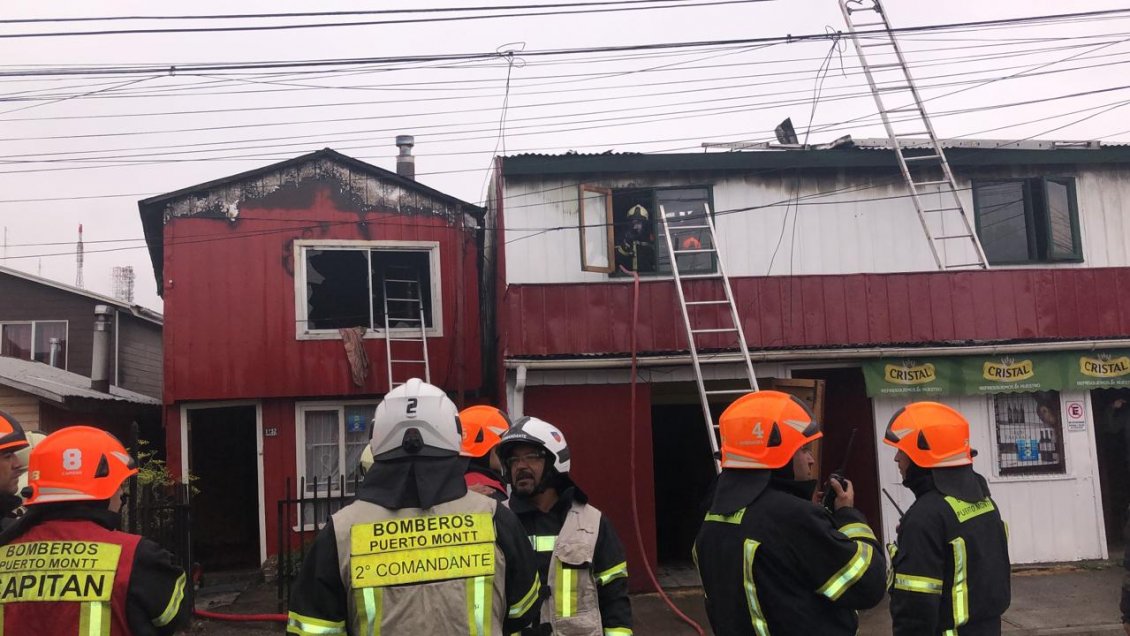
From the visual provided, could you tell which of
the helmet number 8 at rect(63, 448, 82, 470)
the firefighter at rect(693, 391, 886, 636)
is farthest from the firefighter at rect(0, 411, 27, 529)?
the firefighter at rect(693, 391, 886, 636)

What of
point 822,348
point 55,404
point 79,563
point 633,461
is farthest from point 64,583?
point 55,404

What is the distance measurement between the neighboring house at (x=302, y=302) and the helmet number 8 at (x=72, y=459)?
29.3 ft

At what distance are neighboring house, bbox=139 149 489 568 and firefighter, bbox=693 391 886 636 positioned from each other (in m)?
9.43

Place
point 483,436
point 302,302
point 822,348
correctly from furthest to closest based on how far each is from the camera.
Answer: point 302,302 → point 822,348 → point 483,436

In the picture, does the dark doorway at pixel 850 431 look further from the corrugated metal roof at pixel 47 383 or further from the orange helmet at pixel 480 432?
the corrugated metal roof at pixel 47 383

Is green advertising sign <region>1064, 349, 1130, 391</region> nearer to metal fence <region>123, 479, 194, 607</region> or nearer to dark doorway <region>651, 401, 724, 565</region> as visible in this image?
dark doorway <region>651, 401, 724, 565</region>

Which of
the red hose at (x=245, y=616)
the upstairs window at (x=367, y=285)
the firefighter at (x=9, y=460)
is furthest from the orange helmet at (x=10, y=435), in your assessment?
the upstairs window at (x=367, y=285)

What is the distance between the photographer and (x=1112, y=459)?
39.1 ft

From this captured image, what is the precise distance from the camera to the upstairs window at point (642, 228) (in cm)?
1197

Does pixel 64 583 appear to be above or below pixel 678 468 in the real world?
above

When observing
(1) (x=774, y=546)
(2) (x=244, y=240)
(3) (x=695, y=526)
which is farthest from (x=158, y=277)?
(1) (x=774, y=546)

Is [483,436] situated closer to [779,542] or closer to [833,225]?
[779,542]

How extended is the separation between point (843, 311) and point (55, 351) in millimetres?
16180

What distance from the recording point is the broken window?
12.4 meters
